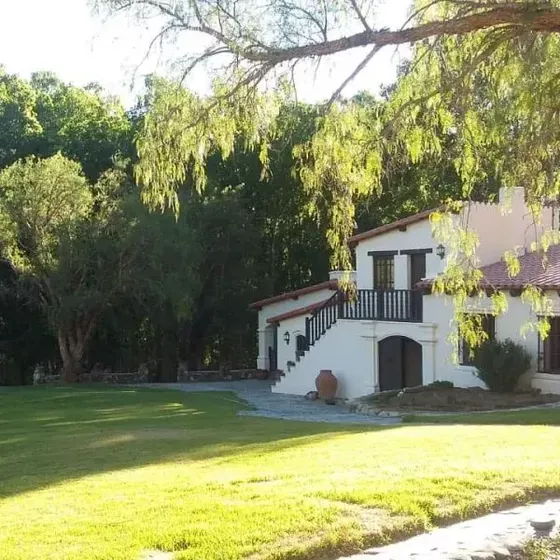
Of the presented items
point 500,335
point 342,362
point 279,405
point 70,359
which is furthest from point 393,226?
point 70,359

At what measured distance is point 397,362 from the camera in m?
26.5

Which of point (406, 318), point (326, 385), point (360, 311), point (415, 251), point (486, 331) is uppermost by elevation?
point (415, 251)

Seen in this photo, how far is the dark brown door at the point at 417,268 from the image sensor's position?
1024 inches

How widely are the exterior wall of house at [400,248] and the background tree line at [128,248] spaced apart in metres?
1.32

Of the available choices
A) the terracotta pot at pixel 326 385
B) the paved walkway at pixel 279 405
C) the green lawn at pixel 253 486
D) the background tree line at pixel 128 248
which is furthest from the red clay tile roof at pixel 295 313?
the green lawn at pixel 253 486

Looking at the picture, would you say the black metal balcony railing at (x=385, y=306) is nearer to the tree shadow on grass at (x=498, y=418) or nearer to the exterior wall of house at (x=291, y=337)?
the exterior wall of house at (x=291, y=337)

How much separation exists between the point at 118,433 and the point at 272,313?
18.3 m

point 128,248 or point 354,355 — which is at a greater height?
point 128,248

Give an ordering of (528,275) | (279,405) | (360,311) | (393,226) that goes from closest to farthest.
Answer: (528,275), (279,405), (393,226), (360,311)

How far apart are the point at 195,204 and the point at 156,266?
3.81 metres

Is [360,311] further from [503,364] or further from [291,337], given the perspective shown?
[503,364]

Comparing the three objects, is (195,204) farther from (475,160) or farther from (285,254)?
→ (475,160)

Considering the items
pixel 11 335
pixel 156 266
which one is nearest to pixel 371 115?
pixel 156 266

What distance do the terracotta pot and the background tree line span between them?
218 inches
